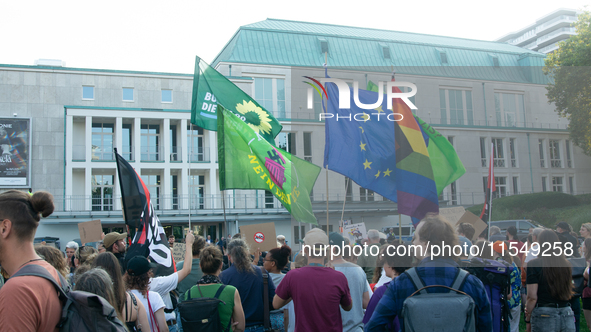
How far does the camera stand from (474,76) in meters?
5.84

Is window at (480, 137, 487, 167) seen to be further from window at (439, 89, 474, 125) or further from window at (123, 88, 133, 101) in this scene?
window at (123, 88, 133, 101)

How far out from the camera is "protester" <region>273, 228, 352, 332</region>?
14.3 ft

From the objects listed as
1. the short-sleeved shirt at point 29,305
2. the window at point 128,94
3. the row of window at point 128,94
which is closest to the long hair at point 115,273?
the short-sleeved shirt at point 29,305

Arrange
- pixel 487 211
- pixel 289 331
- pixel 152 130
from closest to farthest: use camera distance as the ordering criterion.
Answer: pixel 289 331 < pixel 487 211 < pixel 152 130

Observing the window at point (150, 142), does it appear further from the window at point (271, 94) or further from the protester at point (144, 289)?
the protester at point (144, 289)

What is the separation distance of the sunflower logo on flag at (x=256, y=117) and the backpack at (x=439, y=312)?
869 cm

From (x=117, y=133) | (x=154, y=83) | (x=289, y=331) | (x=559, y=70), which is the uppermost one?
(x=154, y=83)

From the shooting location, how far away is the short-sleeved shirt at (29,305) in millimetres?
2100

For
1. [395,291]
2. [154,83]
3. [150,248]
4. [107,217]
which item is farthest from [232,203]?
[395,291]

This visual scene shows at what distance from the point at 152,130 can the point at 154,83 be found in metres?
3.71

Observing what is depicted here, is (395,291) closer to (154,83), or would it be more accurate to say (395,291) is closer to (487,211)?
(487,211)

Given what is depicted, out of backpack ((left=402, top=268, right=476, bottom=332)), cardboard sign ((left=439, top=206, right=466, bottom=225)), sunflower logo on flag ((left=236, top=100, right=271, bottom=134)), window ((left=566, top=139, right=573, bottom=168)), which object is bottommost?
backpack ((left=402, top=268, right=476, bottom=332))

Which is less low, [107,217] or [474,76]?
[474,76]

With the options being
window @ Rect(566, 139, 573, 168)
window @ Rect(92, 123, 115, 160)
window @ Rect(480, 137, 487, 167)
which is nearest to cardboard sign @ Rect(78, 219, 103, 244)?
window @ Rect(480, 137, 487, 167)
